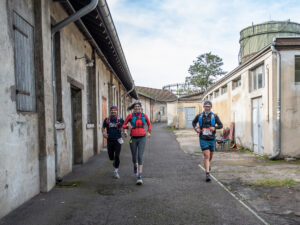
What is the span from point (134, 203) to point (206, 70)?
40.8 meters

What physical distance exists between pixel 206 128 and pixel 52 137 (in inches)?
133

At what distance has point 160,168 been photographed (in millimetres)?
7449

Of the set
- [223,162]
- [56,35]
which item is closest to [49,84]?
[56,35]

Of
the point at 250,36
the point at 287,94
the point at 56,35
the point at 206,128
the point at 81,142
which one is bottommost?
the point at 81,142

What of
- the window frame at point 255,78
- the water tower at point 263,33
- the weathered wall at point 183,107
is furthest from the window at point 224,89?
the weathered wall at point 183,107

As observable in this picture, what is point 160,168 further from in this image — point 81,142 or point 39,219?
point 39,219

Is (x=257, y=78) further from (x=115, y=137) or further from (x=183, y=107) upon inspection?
(x=183, y=107)

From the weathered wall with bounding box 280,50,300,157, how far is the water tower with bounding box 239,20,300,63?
439 inches

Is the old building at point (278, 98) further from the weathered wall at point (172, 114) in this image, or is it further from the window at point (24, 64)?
the weathered wall at point (172, 114)

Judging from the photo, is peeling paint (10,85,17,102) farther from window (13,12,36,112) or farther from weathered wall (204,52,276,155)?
weathered wall (204,52,276,155)

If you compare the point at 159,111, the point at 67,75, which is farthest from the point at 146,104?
the point at 67,75

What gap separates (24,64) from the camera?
177 inches

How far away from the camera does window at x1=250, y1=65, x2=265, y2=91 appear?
967cm

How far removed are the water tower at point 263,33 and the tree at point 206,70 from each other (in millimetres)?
22566
